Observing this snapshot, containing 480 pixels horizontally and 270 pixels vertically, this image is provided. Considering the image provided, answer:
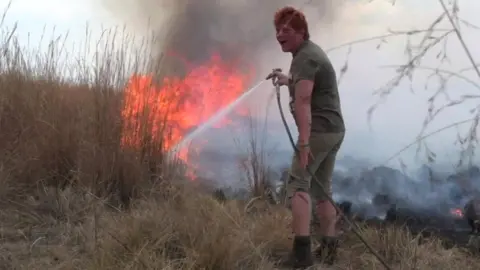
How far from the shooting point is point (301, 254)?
331 centimetres

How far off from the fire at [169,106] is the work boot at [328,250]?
2.05 meters

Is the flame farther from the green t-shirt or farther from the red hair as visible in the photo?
the red hair

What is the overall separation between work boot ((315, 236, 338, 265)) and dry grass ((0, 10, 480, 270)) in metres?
0.10

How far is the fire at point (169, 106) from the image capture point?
4.95 meters

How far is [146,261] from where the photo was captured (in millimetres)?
2865

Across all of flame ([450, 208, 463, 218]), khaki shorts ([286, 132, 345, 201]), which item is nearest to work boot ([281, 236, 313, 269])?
khaki shorts ([286, 132, 345, 201])

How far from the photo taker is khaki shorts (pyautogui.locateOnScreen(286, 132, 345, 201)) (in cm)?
329

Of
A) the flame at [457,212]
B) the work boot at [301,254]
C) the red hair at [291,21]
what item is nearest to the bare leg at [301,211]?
the work boot at [301,254]

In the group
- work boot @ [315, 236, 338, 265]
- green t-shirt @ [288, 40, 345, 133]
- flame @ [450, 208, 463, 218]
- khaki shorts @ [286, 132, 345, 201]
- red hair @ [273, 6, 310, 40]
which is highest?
red hair @ [273, 6, 310, 40]

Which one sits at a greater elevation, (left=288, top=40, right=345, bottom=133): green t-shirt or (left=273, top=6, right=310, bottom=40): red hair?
(left=273, top=6, right=310, bottom=40): red hair

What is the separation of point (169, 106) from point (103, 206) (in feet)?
4.66

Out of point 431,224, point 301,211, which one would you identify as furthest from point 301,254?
point 431,224

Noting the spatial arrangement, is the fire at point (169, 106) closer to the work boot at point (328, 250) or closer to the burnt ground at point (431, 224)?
the burnt ground at point (431, 224)

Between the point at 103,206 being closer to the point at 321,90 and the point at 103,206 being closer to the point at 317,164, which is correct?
the point at 317,164
